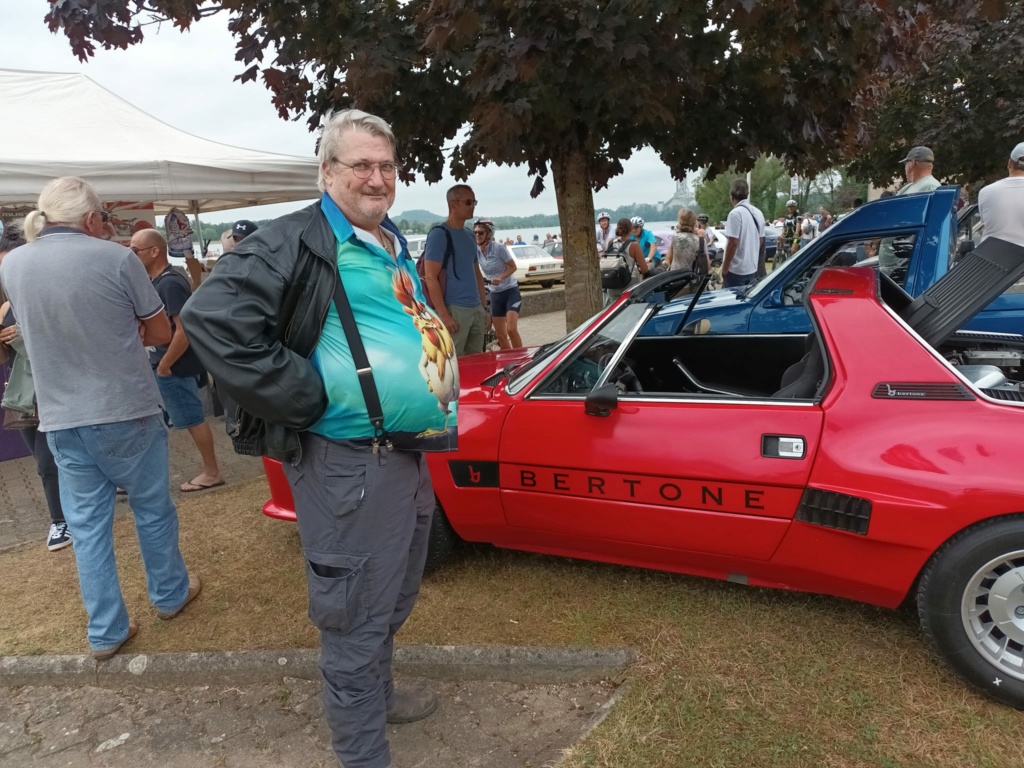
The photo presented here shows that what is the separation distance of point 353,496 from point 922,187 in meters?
5.90

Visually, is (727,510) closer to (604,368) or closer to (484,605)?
(604,368)

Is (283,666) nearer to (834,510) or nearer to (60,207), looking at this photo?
(60,207)

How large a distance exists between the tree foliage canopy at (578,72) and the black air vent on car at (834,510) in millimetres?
1992

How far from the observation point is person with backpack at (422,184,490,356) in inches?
207

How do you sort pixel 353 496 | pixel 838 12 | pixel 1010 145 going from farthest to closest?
pixel 1010 145, pixel 838 12, pixel 353 496

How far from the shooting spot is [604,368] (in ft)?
9.84

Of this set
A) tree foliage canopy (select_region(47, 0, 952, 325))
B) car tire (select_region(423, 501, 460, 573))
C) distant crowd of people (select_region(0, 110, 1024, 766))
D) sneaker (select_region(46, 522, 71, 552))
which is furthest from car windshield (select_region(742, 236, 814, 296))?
sneaker (select_region(46, 522, 71, 552))

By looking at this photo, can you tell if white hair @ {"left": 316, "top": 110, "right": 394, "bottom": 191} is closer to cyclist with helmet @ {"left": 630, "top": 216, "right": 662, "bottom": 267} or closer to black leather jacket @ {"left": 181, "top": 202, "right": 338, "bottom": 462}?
black leather jacket @ {"left": 181, "top": 202, "right": 338, "bottom": 462}

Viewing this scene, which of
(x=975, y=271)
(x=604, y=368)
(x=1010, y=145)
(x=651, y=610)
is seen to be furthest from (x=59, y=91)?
(x=1010, y=145)

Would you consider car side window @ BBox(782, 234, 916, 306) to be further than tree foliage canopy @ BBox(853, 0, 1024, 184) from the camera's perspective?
No

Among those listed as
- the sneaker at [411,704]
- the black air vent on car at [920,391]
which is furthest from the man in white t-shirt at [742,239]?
the sneaker at [411,704]

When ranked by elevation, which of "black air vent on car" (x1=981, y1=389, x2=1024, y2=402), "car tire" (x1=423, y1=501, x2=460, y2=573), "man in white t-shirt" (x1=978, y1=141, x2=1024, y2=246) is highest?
"man in white t-shirt" (x1=978, y1=141, x2=1024, y2=246)

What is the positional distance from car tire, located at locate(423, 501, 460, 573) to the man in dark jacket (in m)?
1.16

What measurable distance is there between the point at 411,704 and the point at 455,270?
11.5 ft
